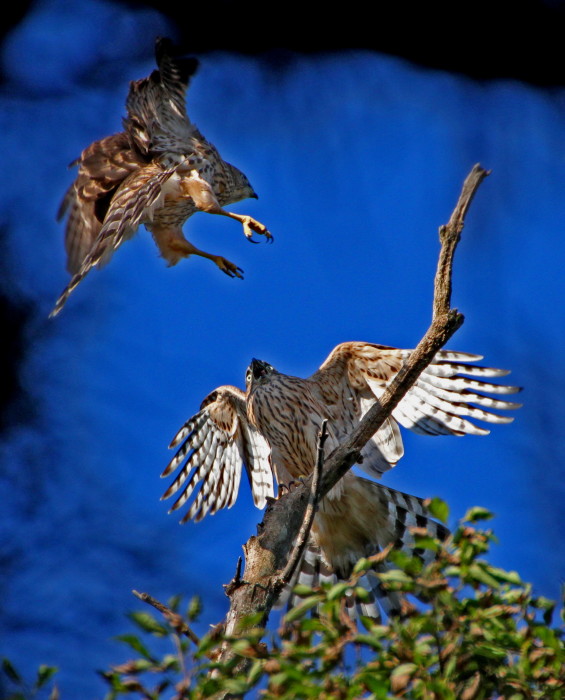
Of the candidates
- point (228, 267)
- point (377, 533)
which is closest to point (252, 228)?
point (228, 267)

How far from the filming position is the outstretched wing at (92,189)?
15.7 ft

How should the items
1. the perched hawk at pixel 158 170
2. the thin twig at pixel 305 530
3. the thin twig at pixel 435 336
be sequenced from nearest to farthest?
1. the thin twig at pixel 305 530
2. the thin twig at pixel 435 336
3. the perched hawk at pixel 158 170

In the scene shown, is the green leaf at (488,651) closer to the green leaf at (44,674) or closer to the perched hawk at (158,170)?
the green leaf at (44,674)

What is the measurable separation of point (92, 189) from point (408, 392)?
2.22 metres

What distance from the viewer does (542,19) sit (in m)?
3.62

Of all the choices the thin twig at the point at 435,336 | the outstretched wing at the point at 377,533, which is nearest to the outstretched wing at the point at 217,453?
the outstretched wing at the point at 377,533

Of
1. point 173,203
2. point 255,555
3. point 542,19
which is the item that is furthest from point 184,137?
point 255,555

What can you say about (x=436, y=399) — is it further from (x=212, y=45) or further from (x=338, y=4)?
(x=212, y=45)

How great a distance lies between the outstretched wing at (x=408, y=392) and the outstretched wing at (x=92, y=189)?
1.60 metres

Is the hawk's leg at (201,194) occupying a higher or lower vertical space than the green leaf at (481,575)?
higher

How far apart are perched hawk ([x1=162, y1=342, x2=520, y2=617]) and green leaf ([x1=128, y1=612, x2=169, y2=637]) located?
2576 mm

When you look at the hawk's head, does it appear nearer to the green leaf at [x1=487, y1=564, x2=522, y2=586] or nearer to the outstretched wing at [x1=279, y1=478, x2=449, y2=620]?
the outstretched wing at [x1=279, y1=478, x2=449, y2=620]

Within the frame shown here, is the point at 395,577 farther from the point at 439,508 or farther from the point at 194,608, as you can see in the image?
the point at 194,608

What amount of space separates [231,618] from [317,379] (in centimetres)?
223
